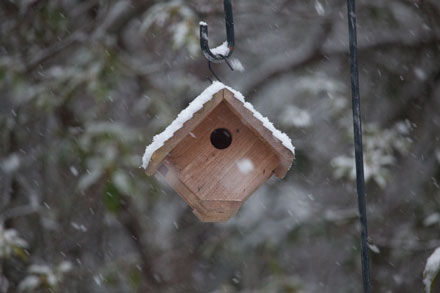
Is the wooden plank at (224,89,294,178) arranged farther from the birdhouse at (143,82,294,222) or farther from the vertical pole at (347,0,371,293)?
the vertical pole at (347,0,371,293)

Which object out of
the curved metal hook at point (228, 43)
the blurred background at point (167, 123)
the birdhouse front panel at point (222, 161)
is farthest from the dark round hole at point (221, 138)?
the blurred background at point (167, 123)

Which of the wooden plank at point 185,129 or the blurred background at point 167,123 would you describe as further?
the blurred background at point 167,123

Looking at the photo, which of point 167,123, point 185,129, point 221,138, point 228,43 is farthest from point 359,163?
point 167,123

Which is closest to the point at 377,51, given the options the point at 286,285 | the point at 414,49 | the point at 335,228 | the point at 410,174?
the point at 414,49

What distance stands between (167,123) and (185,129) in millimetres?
2458

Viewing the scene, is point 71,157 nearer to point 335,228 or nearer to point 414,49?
point 335,228

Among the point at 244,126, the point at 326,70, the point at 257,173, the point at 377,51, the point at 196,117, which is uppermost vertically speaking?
the point at 196,117

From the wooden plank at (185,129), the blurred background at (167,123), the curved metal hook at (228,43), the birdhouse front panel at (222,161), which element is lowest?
the blurred background at (167,123)

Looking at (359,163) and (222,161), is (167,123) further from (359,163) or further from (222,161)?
(359,163)

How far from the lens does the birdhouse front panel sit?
75.4 inches

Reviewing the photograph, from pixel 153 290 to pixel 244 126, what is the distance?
3.27 meters

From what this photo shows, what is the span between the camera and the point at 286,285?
4.54 metres

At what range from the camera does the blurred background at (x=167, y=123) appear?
4.35 meters

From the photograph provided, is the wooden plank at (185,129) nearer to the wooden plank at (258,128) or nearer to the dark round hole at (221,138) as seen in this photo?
the wooden plank at (258,128)
